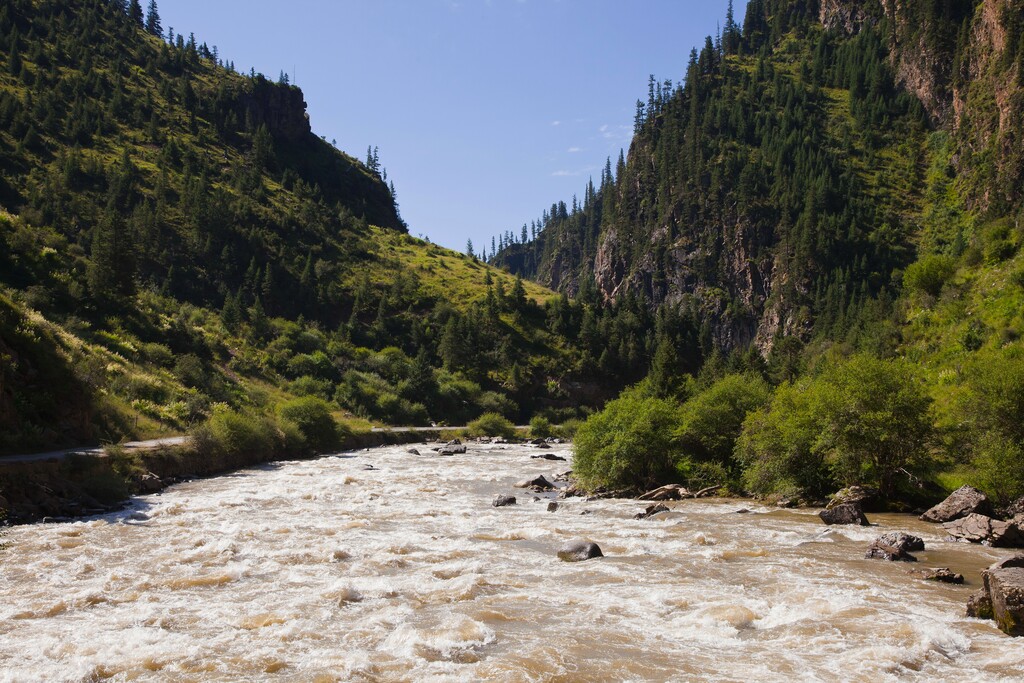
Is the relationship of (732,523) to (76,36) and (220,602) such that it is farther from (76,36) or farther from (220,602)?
(76,36)

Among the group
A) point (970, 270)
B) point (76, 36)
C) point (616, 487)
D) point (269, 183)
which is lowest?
point (616, 487)

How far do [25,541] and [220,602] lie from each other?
9084 mm

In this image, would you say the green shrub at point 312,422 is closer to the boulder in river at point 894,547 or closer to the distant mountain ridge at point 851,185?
the boulder in river at point 894,547

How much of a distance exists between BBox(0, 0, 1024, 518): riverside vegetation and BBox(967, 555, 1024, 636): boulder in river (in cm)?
1230

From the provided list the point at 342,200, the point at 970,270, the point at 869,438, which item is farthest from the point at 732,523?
the point at 342,200

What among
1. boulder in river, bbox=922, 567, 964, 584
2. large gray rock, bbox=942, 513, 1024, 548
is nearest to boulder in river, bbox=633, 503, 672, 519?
large gray rock, bbox=942, 513, 1024, 548

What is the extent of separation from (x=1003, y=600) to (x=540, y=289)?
13862 centimetres

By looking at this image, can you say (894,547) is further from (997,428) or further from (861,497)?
(997,428)

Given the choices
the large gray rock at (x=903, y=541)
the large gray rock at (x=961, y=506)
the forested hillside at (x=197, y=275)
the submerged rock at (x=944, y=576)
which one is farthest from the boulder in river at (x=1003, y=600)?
the forested hillside at (x=197, y=275)

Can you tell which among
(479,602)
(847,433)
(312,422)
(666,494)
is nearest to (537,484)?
(666,494)

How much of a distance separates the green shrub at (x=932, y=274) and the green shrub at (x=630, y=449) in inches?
1628

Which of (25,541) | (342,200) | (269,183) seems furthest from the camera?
(342,200)

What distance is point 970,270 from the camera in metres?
58.0

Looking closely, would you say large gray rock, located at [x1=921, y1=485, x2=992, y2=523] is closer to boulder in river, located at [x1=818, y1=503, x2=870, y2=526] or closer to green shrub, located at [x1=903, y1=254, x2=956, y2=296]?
boulder in river, located at [x1=818, y1=503, x2=870, y2=526]
